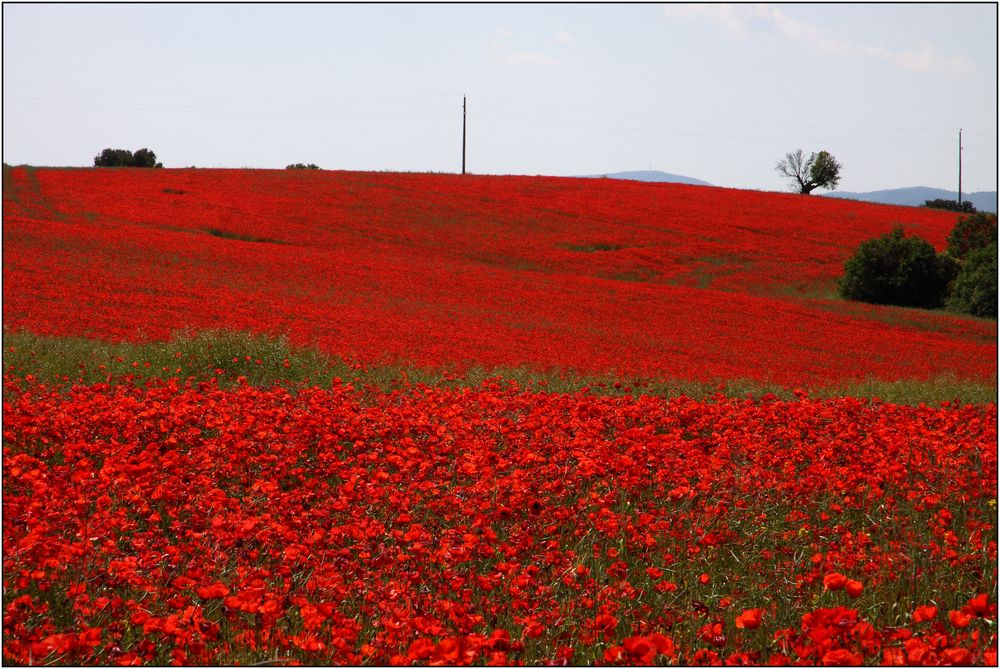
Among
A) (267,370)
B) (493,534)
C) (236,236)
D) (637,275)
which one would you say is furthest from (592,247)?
(493,534)

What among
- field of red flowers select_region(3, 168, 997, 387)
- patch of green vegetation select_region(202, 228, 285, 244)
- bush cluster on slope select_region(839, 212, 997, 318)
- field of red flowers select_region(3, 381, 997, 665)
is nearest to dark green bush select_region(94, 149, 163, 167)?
field of red flowers select_region(3, 168, 997, 387)

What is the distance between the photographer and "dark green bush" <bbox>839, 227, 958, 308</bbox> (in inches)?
1208

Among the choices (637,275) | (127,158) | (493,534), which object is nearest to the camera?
(493,534)

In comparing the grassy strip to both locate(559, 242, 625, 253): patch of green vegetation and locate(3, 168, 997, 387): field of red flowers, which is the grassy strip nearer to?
locate(3, 168, 997, 387): field of red flowers

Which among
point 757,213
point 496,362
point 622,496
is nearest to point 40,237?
point 496,362

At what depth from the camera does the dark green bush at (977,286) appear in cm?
2828

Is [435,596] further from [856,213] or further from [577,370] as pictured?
[856,213]

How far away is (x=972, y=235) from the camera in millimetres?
33688

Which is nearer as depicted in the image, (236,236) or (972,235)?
(236,236)

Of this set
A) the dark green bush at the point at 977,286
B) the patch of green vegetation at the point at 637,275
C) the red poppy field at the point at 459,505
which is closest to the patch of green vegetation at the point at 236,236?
the patch of green vegetation at the point at 637,275

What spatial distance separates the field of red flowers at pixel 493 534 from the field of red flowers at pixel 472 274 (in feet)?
19.5

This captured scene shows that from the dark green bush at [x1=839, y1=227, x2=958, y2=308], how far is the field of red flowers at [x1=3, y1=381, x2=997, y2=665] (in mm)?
23908

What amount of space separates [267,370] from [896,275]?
2476cm

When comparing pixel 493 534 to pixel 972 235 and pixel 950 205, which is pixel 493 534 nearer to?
pixel 972 235
